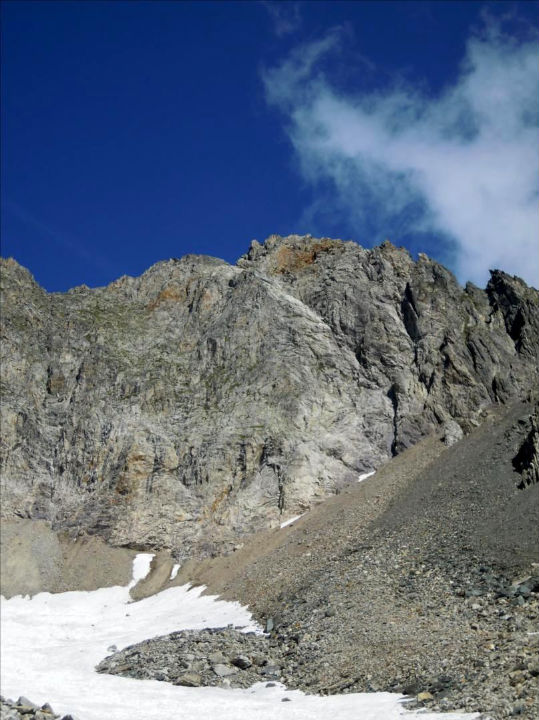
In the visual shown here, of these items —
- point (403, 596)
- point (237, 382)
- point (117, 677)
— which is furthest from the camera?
point (237, 382)

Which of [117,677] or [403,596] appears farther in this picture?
[403,596]

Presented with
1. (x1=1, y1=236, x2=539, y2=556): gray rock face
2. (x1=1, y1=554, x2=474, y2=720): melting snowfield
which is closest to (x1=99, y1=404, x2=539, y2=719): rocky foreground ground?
(x1=1, y1=554, x2=474, y2=720): melting snowfield

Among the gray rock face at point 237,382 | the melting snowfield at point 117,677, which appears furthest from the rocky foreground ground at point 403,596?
the gray rock face at point 237,382

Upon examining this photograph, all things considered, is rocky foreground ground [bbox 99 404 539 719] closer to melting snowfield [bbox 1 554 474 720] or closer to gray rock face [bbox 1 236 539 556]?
melting snowfield [bbox 1 554 474 720]

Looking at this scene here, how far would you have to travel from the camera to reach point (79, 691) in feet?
95.0

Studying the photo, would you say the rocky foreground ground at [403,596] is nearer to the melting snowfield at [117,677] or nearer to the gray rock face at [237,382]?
the melting snowfield at [117,677]

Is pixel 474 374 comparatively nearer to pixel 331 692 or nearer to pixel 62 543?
pixel 62 543

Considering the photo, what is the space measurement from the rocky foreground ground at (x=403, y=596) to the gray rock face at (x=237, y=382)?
32.5ft

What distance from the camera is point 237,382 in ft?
244

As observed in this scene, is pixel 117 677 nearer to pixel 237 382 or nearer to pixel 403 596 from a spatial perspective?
pixel 403 596

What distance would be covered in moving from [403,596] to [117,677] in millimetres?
13972

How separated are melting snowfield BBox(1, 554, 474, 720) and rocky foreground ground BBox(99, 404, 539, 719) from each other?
122 cm

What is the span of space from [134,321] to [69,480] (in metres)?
23.6

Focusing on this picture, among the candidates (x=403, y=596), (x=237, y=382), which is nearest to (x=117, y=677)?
(x=403, y=596)
